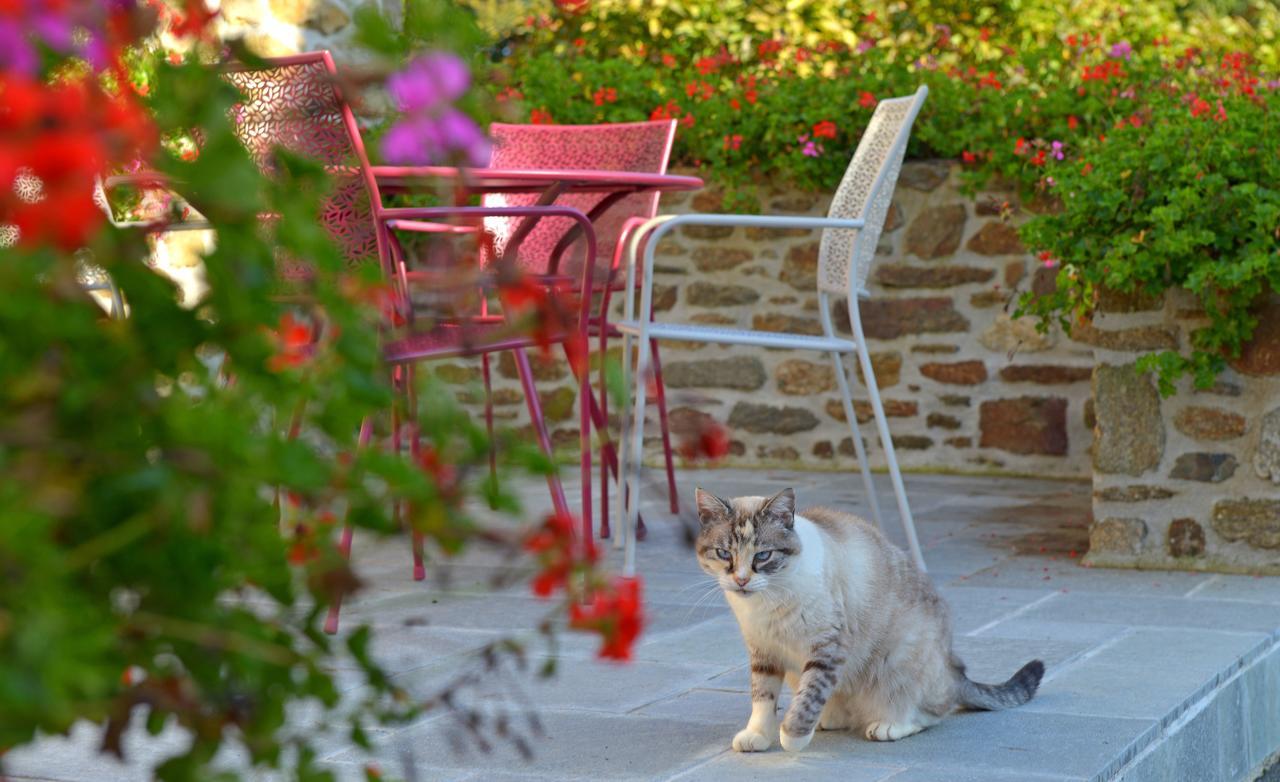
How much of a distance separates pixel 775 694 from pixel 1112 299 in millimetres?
1743

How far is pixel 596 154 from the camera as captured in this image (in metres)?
4.49

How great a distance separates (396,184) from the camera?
311 cm

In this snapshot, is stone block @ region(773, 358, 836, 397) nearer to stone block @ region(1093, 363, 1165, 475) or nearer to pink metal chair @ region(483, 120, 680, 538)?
pink metal chair @ region(483, 120, 680, 538)

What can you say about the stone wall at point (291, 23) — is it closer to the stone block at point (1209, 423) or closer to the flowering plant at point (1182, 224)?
the flowering plant at point (1182, 224)

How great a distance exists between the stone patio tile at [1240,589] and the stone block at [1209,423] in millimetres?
310

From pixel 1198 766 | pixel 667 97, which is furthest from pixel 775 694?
pixel 667 97

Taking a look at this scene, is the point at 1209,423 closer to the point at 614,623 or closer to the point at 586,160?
the point at 586,160

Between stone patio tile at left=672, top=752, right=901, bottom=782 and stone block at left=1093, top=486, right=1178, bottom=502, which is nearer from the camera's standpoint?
stone patio tile at left=672, top=752, right=901, bottom=782

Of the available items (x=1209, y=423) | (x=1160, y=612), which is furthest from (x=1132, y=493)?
(x=1160, y=612)

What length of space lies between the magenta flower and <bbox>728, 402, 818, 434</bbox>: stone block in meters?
4.74

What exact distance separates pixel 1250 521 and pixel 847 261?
1.04 m

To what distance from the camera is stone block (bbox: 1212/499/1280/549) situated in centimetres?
346

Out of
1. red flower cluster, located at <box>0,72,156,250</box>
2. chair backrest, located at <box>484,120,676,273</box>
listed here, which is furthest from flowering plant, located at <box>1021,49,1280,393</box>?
red flower cluster, located at <box>0,72,156,250</box>

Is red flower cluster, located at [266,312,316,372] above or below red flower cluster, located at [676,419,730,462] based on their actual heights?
above
